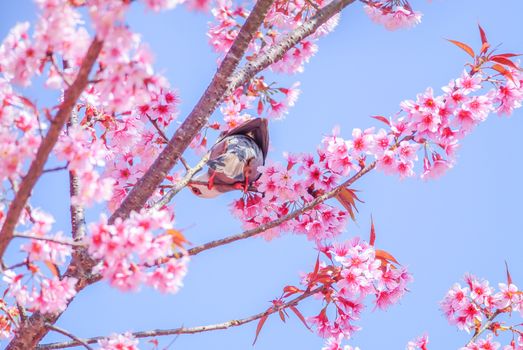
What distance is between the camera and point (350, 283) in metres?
2.78

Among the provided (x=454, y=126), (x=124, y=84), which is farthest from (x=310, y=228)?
(x=124, y=84)

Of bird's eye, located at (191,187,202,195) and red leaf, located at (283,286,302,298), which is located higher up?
bird's eye, located at (191,187,202,195)

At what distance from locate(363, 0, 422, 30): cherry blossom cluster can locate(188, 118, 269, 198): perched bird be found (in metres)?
0.72

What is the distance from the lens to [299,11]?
3379 mm

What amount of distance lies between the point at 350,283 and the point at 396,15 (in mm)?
1207

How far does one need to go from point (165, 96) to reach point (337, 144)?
30.8 inches

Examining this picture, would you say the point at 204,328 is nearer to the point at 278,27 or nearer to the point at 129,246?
the point at 129,246

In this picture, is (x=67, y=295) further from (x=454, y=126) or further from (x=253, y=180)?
(x=454, y=126)

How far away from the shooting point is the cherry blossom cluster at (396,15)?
2988 millimetres

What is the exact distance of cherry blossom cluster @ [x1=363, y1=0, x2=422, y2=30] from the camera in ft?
9.80

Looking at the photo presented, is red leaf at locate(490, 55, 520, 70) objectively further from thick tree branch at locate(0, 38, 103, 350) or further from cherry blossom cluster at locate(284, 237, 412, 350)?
thick tree branch at locate(0, 38, 103, 350)

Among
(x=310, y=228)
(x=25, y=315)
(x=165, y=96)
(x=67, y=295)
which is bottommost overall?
(x=67, y=295)

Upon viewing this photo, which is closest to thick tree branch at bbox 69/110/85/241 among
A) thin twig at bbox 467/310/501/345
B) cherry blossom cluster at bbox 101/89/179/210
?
cherry blossom cluster at bbox 101/89/179/210

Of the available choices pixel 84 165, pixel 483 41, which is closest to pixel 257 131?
pixel 483 41
